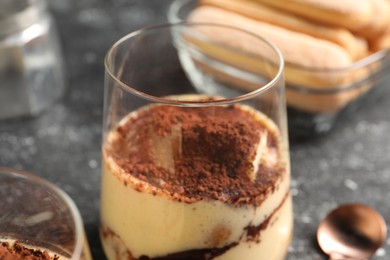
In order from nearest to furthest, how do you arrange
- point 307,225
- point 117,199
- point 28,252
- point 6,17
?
point 28,252
point 117,199
point 307,225
point 6,17

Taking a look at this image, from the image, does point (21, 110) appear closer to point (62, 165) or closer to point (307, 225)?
point (62, 165)

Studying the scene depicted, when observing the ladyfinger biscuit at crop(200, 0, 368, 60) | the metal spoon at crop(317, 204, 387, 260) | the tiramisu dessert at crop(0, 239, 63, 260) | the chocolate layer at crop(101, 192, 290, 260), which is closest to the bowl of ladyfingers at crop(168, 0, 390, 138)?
the ladyfinger biscuit at crop(200, 0, 368, 60)

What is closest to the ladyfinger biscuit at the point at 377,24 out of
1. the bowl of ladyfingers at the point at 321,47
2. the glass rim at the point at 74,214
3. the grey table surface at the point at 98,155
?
the bowl of ladyfingers at the point at 321,47

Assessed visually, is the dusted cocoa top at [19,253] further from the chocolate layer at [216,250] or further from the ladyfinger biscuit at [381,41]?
the ladyfinger biscuit at [381,41]

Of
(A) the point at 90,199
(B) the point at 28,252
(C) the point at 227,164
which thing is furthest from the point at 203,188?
(A) the point at 90,199

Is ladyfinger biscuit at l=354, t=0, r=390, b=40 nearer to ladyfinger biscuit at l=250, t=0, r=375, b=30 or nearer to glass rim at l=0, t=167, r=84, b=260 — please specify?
ladyfinger biscuit at l=250, t=0, r=375, b=30

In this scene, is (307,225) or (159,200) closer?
(159,200)

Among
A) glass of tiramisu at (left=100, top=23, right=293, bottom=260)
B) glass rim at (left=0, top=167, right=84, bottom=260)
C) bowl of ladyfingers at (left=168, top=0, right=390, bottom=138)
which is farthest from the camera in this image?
bowl of ladyfingers at (left=168, top=0, right=390, bottom=138)
